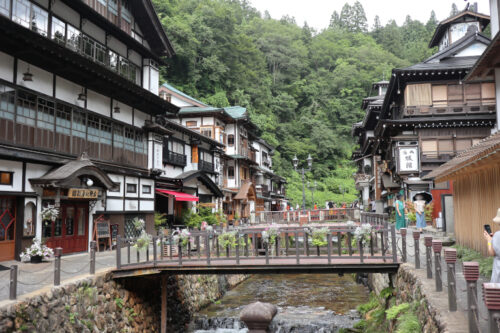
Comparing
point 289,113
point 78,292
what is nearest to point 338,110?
point 289,113

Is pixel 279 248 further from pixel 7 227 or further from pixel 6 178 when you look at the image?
pixel 6 178

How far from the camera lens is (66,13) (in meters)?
18.8

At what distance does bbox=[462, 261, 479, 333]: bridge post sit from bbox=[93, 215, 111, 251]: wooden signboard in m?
17.2

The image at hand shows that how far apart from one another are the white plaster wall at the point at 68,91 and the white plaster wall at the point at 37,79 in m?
0.47

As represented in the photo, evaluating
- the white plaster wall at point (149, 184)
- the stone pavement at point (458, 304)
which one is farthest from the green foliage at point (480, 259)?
the white plaster wall at point (149, 184)

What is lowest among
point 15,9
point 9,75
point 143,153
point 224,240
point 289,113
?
point 224,240

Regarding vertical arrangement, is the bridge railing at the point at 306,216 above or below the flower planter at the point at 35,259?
above

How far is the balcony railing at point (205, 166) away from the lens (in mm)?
34719

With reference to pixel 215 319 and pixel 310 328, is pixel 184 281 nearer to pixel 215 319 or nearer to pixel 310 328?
pixel 215 319

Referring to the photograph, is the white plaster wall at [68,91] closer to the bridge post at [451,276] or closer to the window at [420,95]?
the bridge post at [451,276]

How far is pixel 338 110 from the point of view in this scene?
268 feet

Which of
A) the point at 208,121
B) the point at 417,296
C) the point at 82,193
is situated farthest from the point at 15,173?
the point at 208,121

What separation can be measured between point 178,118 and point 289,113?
3957 cm

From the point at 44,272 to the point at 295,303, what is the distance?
43.6 feet
